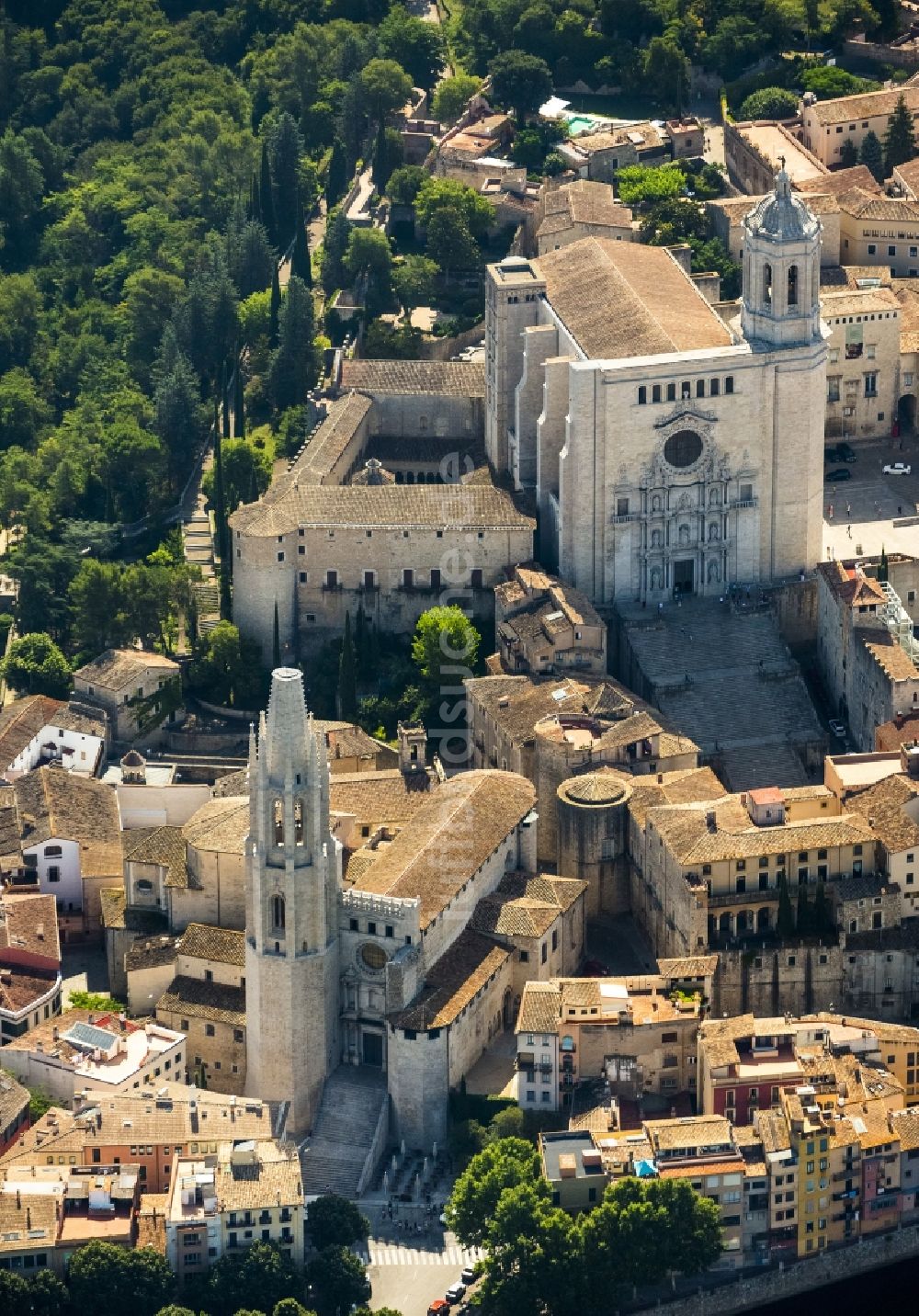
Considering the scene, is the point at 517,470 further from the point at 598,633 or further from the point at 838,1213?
A: the point at 838,1213

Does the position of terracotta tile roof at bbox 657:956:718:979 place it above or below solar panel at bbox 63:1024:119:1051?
above

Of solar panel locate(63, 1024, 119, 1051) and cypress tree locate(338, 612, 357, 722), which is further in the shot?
cypress tree locate(338, 612, 357, 722)

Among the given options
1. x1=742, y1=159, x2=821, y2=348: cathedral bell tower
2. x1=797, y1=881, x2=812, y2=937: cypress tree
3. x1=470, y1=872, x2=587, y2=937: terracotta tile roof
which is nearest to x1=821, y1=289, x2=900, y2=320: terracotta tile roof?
x1=742, y1=159, x2=821, y2=348: cathedral bell tower

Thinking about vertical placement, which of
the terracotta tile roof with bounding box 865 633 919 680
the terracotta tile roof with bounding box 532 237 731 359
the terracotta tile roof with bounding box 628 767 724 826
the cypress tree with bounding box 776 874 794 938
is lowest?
the cypress tree with bounding box 776 874 794 938

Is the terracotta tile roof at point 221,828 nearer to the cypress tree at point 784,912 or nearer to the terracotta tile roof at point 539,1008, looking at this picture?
the terracotta tile roof at point 539,1008

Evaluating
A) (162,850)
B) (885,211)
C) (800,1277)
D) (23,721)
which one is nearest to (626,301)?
(885,211)

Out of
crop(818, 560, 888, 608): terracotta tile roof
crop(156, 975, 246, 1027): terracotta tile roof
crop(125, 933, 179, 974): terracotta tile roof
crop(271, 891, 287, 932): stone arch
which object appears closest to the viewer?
crop(271, 891, 287, 932): stone arch

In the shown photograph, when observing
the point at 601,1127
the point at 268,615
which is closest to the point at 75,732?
the point at 268,615

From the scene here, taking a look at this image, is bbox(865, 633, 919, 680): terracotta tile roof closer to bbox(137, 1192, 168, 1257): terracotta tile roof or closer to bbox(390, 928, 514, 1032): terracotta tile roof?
bbox(390, 928, 514, 1032): terracotta tile roof
